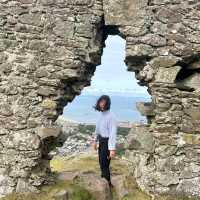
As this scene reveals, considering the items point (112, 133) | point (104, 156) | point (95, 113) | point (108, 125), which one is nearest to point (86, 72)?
point (108, 125)

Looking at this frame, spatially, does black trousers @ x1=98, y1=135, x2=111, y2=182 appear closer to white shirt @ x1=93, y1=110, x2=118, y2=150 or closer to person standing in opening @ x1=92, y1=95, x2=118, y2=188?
person standing in opening @ x1=92, y1=95, x2=118, y2=188

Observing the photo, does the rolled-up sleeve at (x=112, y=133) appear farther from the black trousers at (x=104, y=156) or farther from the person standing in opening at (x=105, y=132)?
the black trousers at (x=104, y=156)

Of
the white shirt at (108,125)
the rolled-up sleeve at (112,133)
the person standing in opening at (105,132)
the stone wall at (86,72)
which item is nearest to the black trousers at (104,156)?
the person standing in opening at (105,132)

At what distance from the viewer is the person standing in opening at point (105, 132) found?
11281 millimetres

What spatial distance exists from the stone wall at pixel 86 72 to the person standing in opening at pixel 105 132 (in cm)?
53

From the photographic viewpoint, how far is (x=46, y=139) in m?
11.6

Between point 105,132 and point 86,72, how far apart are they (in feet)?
4.53

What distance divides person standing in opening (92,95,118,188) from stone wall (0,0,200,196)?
53 cm

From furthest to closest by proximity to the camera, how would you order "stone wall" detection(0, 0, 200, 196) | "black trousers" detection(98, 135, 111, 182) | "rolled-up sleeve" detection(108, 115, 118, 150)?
"black trousers" detection(98, 135, 111, 182), "rolled-up sleeve" detection(108, 115, 118, 150), "stone wall" detection(0, 0, 200, 196)

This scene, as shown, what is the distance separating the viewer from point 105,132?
11516mm

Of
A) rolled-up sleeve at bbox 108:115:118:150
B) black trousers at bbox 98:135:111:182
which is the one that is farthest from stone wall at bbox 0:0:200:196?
black trousers at bbox 98:135:111:182

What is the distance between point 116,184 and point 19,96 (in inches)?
109

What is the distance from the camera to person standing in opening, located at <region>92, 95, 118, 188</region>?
11281mm

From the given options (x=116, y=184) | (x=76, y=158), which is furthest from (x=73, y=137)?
(x=116, y=184)
